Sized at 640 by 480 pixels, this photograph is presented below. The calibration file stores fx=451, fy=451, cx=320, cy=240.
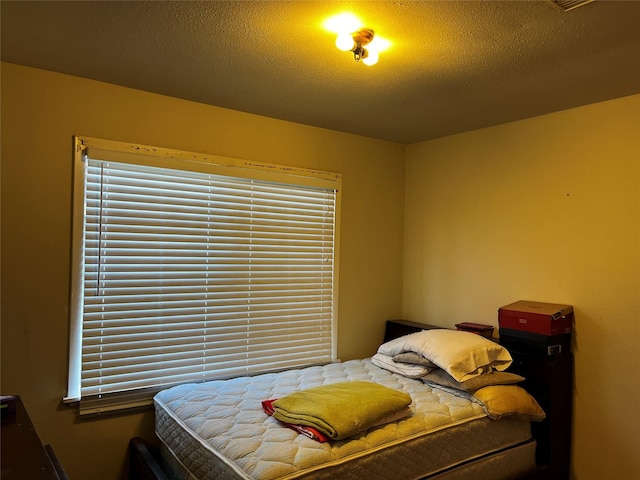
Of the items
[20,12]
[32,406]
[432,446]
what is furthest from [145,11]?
[432,446]

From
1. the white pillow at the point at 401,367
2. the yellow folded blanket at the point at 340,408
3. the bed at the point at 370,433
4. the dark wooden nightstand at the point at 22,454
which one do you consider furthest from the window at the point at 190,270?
the yellow folded blanket at the point at 340,408

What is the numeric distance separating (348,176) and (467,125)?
0.91 meters

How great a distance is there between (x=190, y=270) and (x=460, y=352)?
63.3 inches

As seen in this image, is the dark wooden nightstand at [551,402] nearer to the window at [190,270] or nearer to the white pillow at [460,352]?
the white pillow at [460,352]

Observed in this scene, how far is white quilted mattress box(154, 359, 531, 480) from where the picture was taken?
1.72 m

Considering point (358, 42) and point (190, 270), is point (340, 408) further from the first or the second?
point (358, 42)

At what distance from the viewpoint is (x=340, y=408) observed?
1962 mm

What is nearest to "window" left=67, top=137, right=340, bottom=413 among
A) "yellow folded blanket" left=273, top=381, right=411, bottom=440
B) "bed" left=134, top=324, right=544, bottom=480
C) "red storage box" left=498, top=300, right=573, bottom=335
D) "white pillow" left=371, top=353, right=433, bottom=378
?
"bed" left=134, top=324, right=544, bottom=480

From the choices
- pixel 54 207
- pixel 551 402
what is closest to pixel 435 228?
pixel 551 402

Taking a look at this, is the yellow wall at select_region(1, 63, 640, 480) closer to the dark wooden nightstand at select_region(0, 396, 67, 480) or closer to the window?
the window

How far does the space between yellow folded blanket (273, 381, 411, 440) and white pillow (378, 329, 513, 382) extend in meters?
0.42

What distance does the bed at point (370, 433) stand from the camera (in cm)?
175

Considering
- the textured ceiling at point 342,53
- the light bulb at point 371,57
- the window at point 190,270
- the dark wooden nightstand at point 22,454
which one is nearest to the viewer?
the dark wooden nightstand at point 22,454

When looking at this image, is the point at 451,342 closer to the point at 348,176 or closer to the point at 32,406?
the point at 348,176
